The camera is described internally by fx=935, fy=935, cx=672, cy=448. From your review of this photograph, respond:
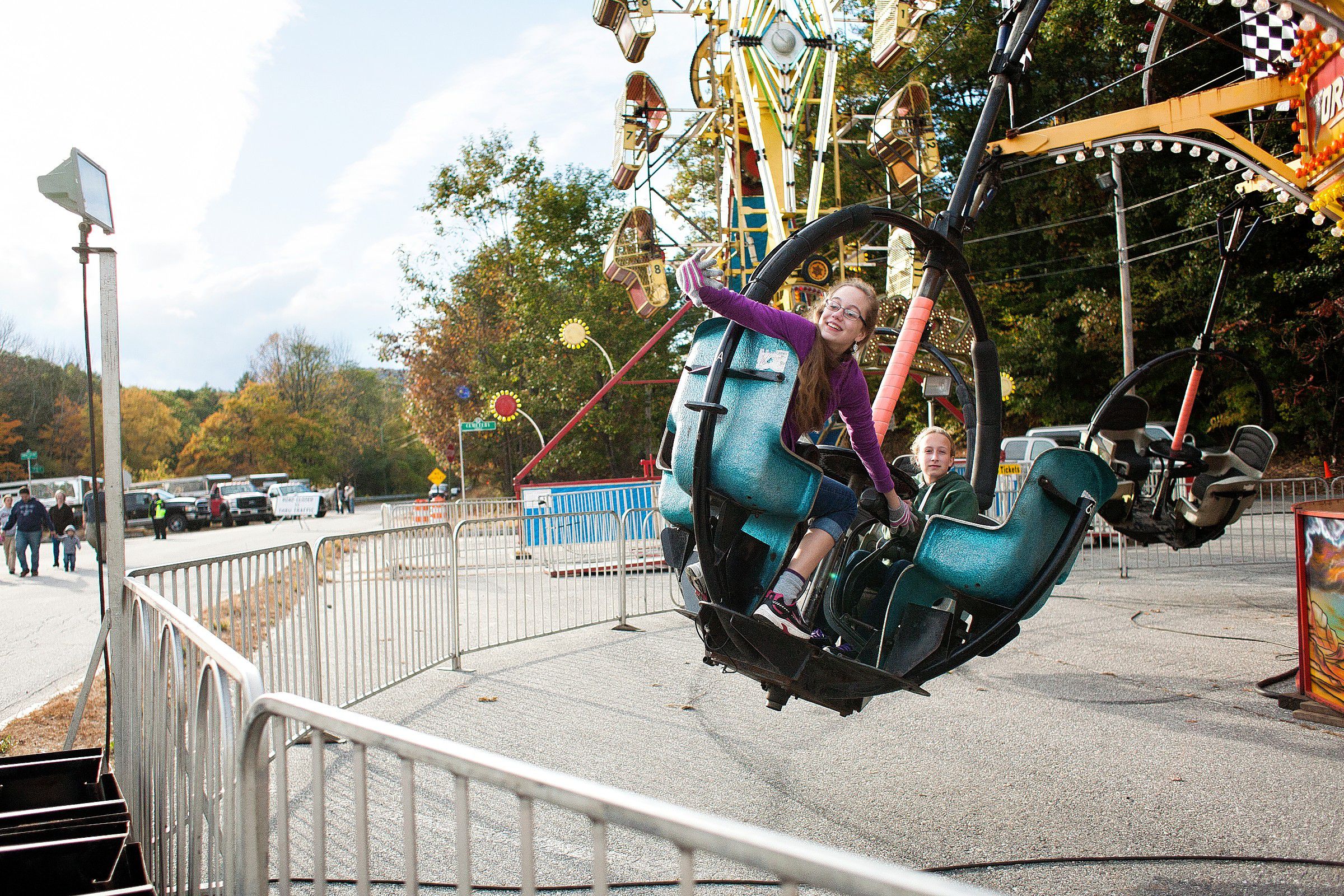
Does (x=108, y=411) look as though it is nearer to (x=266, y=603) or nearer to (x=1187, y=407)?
(x=266, y=603)

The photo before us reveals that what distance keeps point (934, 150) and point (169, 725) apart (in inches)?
542

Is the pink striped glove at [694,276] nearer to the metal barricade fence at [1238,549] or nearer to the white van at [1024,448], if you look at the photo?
the metal barricade fence at [1238,549]

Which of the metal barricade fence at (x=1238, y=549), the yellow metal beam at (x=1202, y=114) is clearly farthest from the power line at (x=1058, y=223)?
the yellow metal beam at (x=1202, y=114)

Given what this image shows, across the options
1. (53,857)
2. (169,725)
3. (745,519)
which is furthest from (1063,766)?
(53,857)

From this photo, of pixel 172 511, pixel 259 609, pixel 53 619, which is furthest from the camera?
pixel 172 511

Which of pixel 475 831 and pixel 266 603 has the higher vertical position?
pixel 266 603

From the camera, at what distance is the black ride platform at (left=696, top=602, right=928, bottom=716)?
131 inches

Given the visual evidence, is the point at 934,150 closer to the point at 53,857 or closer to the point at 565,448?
the point at 53,857

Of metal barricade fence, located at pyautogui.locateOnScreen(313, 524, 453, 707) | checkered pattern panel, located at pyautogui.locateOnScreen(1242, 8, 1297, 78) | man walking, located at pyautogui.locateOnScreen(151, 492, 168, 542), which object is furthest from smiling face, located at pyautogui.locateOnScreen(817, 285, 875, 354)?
man walking, located at pyautogui.locateOnScreen(151, 492, 168, 542)

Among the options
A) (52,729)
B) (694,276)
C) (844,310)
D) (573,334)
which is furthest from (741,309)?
(573,334)

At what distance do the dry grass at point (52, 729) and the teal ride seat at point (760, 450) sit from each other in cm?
416

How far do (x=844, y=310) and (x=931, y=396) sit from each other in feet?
15.5

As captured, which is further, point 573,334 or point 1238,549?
point 573,334

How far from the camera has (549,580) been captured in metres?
10.8
